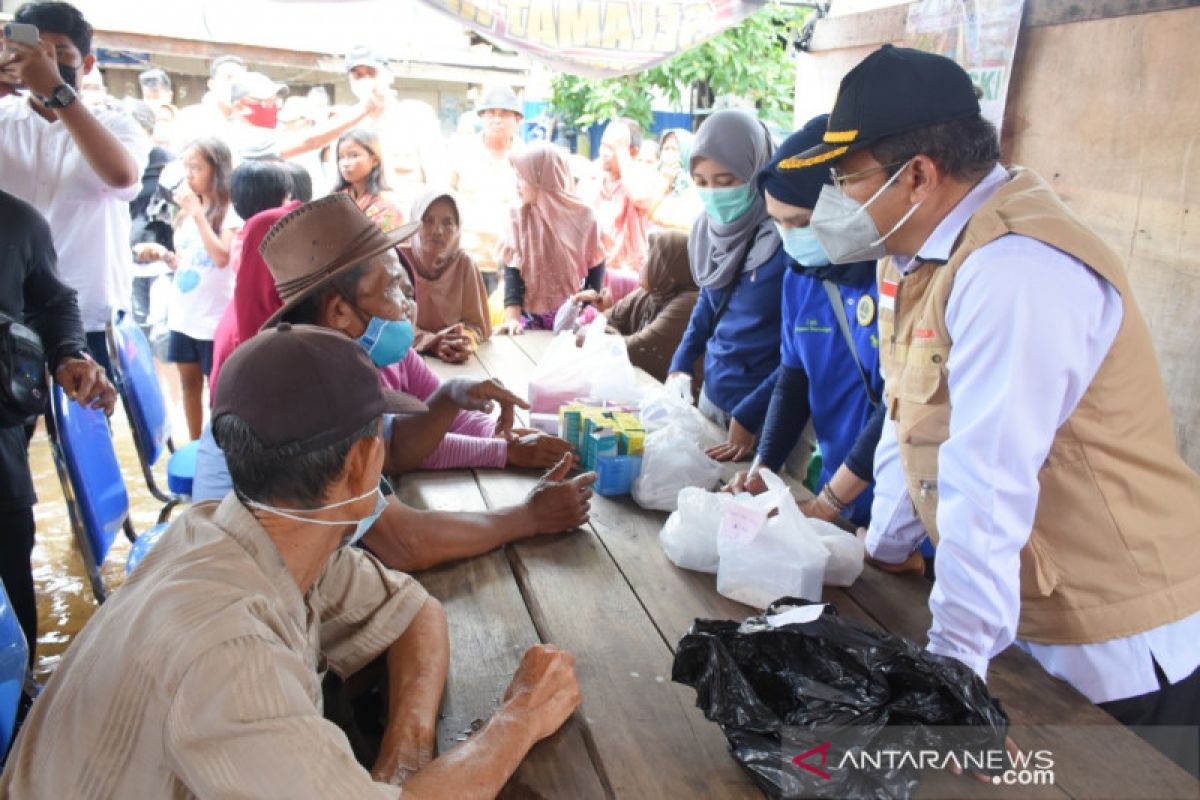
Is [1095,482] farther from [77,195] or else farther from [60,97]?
[77,195]

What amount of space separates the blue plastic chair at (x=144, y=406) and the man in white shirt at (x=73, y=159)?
0.41 m

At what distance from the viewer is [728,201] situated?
3016mm

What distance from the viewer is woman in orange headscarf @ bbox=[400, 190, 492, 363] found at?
394 cm

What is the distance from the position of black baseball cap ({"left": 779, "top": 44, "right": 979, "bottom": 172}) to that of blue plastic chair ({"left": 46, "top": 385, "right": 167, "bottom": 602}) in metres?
2.22

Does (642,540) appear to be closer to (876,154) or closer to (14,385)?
(876,154)

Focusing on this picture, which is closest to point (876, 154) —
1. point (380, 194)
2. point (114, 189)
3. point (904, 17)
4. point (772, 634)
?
point (772, 634)

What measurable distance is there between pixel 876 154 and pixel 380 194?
12.0 feet

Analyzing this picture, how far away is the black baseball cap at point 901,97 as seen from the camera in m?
1.46

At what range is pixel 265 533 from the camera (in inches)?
49.6

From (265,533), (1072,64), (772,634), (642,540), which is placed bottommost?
(642,540)

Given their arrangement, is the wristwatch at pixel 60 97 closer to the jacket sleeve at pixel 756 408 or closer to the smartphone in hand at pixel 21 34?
the smartphone in hand at pixel 21 34

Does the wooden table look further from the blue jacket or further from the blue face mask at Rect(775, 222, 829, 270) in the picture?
the blue face mask at Rect(775, 222, 829, 270)

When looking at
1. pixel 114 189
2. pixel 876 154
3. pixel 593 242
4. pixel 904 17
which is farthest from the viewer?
pixel 593 242

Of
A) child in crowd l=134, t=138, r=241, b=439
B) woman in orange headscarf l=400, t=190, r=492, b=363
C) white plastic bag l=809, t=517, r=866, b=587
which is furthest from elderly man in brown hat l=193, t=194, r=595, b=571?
child in crowd l=134, t=138, r=241, b=439
